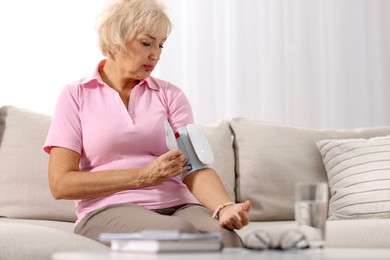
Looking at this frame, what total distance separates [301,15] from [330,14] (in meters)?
0.16

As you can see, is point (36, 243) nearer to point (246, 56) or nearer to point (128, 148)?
A: point (128, 148)

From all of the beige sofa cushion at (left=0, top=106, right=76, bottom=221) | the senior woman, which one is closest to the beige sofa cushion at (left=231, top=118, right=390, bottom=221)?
the senior woman

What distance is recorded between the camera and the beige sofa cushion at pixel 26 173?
8.14 feet

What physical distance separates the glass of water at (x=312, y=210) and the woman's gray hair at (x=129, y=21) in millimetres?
956

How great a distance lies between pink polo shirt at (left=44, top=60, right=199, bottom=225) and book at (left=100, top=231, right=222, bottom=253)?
0.68 meters

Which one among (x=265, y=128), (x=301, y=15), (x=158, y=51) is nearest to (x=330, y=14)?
(x=301, y=15)

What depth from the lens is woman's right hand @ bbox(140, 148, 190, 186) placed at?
1877 millimetres

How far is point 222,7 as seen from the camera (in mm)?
3508

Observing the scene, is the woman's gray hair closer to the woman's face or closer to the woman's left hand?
the woman's face

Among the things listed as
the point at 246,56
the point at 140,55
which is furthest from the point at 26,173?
the point at 246,56

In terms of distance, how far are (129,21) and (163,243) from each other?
1073 mm

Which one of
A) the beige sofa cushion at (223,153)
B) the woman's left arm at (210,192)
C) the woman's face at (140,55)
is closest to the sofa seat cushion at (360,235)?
the woman's left arm at (210,192)

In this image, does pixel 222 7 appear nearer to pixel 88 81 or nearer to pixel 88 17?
pixel 88 17

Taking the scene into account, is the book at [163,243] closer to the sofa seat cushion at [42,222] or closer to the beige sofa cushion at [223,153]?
the sofa seat cushion at [42,222]
